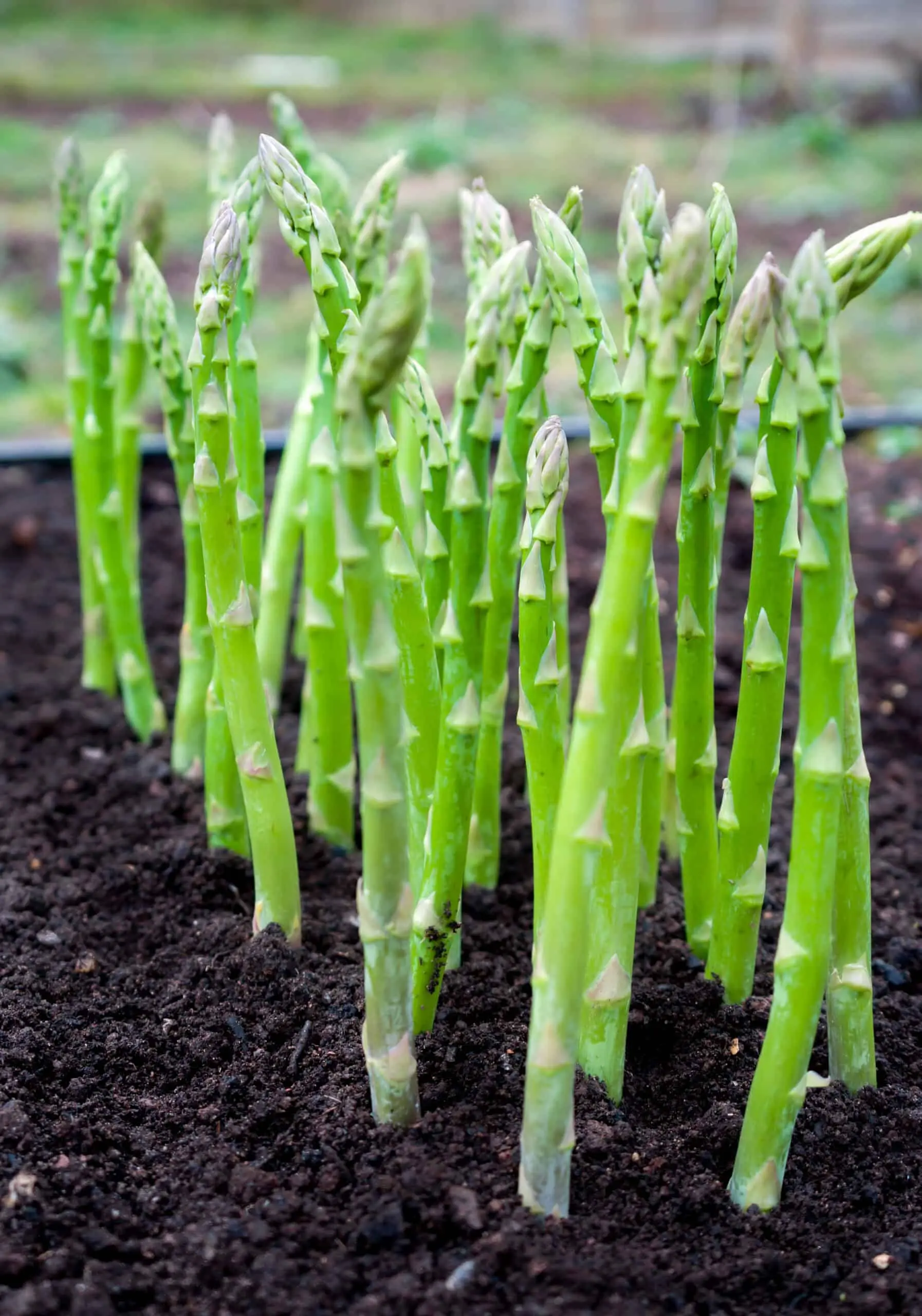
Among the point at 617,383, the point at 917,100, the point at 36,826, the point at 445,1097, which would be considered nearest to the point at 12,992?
the point at 36,826

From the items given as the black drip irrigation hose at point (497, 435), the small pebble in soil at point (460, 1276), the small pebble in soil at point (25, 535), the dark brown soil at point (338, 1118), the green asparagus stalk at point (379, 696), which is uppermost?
the green asparagus stalk at point (379, 696)

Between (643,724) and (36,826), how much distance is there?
1458mm

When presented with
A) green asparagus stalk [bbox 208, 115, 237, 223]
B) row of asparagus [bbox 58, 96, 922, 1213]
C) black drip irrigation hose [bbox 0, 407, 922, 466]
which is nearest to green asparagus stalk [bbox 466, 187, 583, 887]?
row of asparagus [bbox 58, 96, 922, 1213]

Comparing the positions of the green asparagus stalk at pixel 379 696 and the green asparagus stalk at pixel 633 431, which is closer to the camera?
the green asparagus stalk at pixel 379 696

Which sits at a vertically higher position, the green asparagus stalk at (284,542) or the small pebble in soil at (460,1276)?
the green asparagus stalk at (284,542)

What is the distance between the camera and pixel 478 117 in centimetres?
1095

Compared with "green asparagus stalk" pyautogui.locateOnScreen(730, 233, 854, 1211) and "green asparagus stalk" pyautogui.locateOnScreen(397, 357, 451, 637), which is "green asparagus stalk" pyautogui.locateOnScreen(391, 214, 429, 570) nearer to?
"green asparagus stalk" pyautogui.locateOnScreen(397, 357, 451, 637)

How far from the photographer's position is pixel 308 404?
2611mm

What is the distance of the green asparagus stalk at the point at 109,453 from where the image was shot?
8.69 ft

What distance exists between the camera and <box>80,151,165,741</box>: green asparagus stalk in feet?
8.69

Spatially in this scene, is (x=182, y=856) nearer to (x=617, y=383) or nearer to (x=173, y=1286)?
(x=173, y=1286)

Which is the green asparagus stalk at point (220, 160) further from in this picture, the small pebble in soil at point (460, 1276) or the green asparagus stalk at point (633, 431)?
the small pebble in soil at point (460, 1276)

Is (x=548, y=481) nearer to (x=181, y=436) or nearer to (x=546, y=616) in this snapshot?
(x=546, y=616)

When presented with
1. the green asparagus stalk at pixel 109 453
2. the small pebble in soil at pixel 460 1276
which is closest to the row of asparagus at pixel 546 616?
the small pebble in soil at pixel 460 1276
